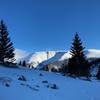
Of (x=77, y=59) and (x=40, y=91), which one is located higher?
(x=77, y=59)

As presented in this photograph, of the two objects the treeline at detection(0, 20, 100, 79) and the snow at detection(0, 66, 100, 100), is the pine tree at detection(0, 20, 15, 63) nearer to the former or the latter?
the treeline at detection(0, 20, 100, 79)

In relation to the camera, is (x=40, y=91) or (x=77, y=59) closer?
(x=40, y=91)

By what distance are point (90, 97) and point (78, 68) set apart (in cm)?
3807

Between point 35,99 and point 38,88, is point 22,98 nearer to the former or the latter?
point 35,99

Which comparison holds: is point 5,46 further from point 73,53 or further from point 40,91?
point 40,91

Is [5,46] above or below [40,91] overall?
above

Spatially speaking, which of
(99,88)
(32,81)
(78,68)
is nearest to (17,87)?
(32,81)

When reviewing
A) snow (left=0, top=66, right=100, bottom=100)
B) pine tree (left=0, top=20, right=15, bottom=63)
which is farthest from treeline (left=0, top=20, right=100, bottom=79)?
snow (left=0, top=66, right=100, bottom=100)

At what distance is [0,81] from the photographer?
26.0 meters

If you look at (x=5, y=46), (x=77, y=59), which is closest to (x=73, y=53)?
(x=77, y=59)

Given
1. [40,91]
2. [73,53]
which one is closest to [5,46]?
[73,53]

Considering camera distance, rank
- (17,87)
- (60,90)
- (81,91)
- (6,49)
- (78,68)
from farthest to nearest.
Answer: (78,68) → (6,49) → (81,91) → (60,90) → (17,87)

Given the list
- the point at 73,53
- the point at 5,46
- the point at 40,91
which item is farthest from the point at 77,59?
the point at 40,91

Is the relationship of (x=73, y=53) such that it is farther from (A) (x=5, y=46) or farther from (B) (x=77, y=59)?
(A) (x=5, y=46)
